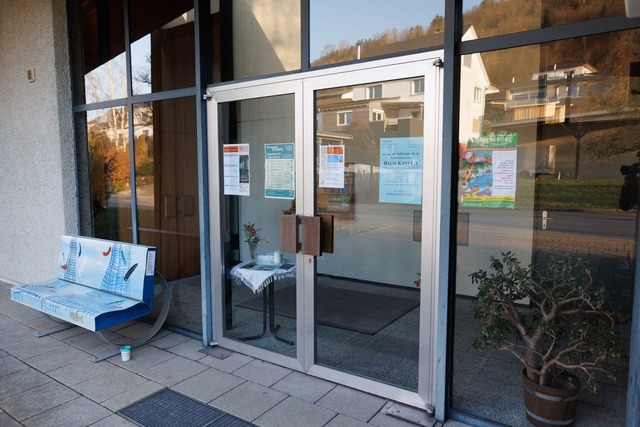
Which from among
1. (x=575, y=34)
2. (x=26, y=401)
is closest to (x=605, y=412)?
(x=575, y=34)

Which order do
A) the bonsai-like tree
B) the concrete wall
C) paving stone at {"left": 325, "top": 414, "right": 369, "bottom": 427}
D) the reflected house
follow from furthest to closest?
the concrete wall
the reflected house
paving stone at {"left": 325, "top": 414, "right": 369, "bottom": 427}
the bonsai-like tree

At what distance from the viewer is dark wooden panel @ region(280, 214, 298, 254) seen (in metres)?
3.08

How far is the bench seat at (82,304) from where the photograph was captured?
3.27 m

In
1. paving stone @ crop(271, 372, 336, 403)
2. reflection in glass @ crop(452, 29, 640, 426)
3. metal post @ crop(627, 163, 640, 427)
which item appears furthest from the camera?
reflection in glass @ crop(452, 29, 640, 426)

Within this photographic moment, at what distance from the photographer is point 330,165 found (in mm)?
3031

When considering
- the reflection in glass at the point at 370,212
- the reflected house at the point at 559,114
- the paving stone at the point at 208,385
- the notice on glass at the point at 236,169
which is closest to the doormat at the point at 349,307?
the reflection in glass at the point at 370,212

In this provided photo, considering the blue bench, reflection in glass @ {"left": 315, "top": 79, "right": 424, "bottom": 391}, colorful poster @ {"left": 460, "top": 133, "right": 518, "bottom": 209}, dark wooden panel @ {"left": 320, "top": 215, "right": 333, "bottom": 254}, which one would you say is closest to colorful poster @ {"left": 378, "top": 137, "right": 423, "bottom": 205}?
reflection in glass @ {"left": 315, "top": 79, "right": 424, "bottom": 391}

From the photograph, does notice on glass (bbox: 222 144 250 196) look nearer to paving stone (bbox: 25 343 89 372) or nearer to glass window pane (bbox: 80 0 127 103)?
glass window pane (bbox: 80 0 127 103)

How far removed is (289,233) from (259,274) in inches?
22.2

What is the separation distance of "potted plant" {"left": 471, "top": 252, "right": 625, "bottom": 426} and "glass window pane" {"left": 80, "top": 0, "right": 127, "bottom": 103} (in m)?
3.99

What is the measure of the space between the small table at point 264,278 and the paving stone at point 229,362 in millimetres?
197

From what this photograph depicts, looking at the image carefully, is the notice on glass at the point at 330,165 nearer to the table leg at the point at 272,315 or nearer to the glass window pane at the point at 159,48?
the table leg at the point at 272,315

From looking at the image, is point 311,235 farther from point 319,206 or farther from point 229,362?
point 229,362

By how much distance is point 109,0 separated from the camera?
462 cm
